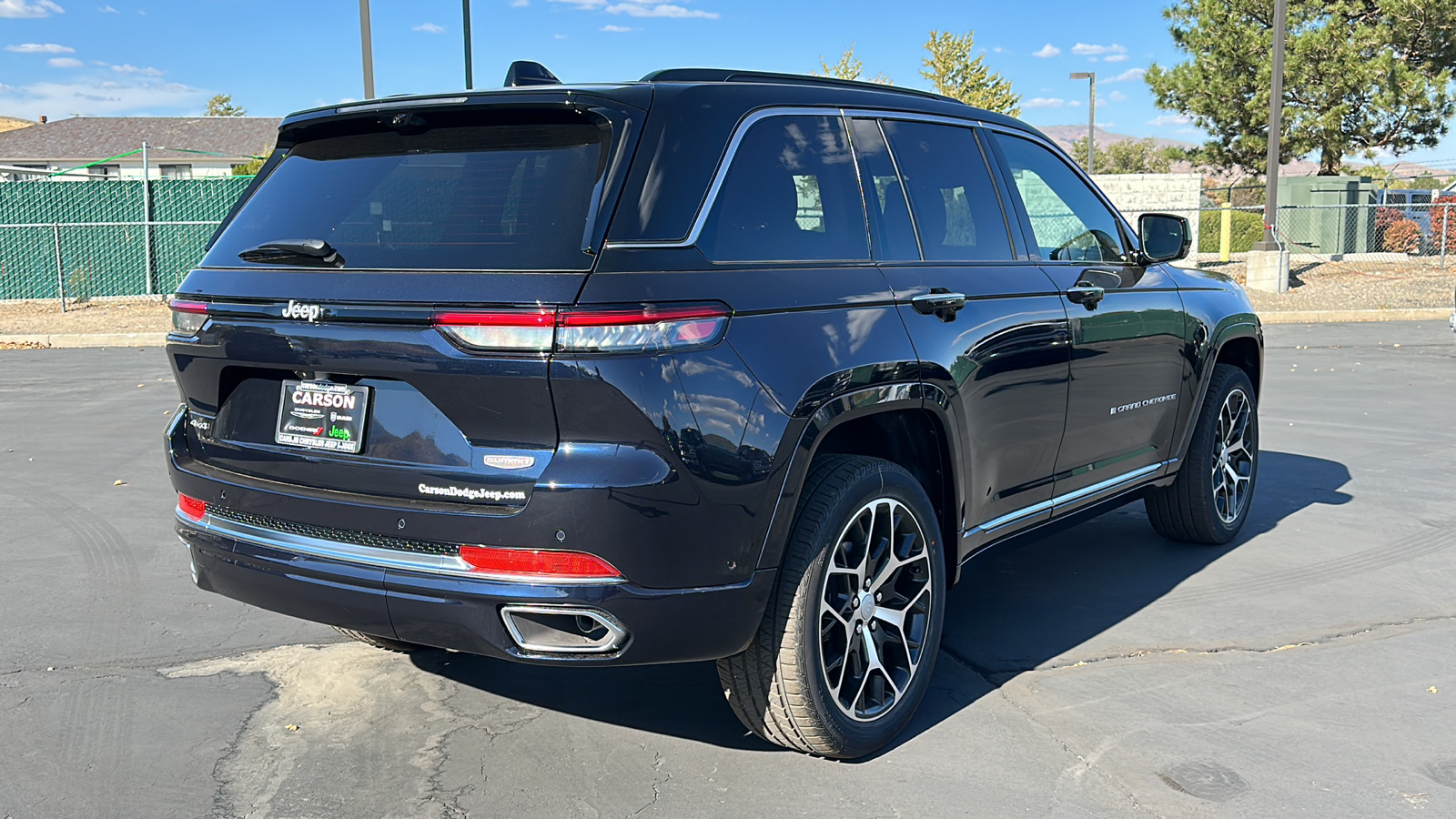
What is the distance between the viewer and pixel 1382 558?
5855 mm

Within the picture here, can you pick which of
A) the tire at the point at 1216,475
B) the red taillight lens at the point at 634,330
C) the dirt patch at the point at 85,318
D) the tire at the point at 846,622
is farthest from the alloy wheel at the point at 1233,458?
the dirt patch at the point at 85,318

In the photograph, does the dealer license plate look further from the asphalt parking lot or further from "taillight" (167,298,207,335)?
the asphalt parking lot

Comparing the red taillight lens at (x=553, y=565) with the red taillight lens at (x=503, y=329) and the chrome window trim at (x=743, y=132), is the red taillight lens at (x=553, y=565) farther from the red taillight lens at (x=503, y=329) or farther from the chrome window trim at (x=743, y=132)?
the chrome window trim at (x=743, y=132)

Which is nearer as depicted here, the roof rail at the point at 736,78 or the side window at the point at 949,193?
the roof rail at the point at 736,78

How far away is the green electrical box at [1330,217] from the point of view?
30.7 m

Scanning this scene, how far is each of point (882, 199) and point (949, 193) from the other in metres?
0.46

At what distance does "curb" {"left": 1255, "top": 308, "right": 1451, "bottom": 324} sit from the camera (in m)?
19.6

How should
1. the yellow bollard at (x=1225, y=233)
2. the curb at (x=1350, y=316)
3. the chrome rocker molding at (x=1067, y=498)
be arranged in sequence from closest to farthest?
the chrome rocker molding at (x=1067, y=498) < the curb at (x=1350, y=316) < the yellow bollard at (x=1225, y=233)

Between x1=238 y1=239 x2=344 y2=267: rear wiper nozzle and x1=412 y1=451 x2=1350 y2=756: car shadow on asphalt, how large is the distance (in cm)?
136

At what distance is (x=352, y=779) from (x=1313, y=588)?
398cm

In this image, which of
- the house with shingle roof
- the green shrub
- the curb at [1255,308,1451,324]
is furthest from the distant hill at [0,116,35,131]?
the curb at [1255,308,1451,324]

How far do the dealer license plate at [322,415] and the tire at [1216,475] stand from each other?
376 cm

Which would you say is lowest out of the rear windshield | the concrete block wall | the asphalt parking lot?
the asphalt parking lot

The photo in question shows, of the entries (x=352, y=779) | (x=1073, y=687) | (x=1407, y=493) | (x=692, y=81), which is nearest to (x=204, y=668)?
(x=352, y=779)
